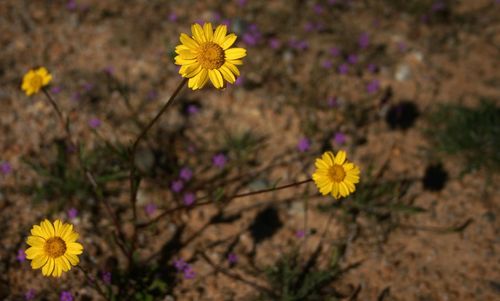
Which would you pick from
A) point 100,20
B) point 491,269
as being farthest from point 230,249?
point 100,20

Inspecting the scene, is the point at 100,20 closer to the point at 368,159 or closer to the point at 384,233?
the point at 368,159

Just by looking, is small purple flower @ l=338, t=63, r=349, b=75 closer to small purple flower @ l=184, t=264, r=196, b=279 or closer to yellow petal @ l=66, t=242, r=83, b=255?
small purple flower @ l=184, t=264, r=196, b=279

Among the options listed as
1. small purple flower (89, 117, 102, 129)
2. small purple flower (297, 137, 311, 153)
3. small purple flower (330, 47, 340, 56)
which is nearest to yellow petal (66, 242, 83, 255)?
small purple flower (89, 117, 102, 129)

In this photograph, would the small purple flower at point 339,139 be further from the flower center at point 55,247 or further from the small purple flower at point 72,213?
the flower center at point 55,247

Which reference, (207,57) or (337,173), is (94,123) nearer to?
(207,57)

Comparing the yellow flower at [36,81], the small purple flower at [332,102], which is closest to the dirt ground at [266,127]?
the small purple flower at [332,102]
